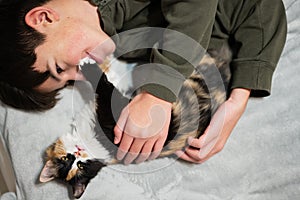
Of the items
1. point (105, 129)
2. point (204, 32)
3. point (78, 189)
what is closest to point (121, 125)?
point (105, 129)

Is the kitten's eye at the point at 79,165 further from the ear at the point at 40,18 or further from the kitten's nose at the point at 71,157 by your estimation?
the ear at the point at 40,18

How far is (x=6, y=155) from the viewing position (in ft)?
4.21

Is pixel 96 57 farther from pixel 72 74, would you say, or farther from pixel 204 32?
pixel 204 32

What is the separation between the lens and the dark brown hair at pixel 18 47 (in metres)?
1.04

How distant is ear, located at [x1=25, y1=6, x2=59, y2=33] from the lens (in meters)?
1.05

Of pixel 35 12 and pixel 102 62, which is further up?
pixel 35 12

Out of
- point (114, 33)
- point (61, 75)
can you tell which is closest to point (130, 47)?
point (114, 33)

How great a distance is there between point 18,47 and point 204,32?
0.39 meters

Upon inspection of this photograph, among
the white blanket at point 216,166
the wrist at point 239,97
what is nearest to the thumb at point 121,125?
the white blanket at point 216,166

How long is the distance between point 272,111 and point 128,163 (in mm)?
343

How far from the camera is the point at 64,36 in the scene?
1062mm

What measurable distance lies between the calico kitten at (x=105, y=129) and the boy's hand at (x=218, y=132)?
15mm

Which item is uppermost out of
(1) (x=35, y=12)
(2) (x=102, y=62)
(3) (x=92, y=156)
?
(1) (x=35, y=12)

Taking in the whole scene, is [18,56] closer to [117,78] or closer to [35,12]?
[35,12]
